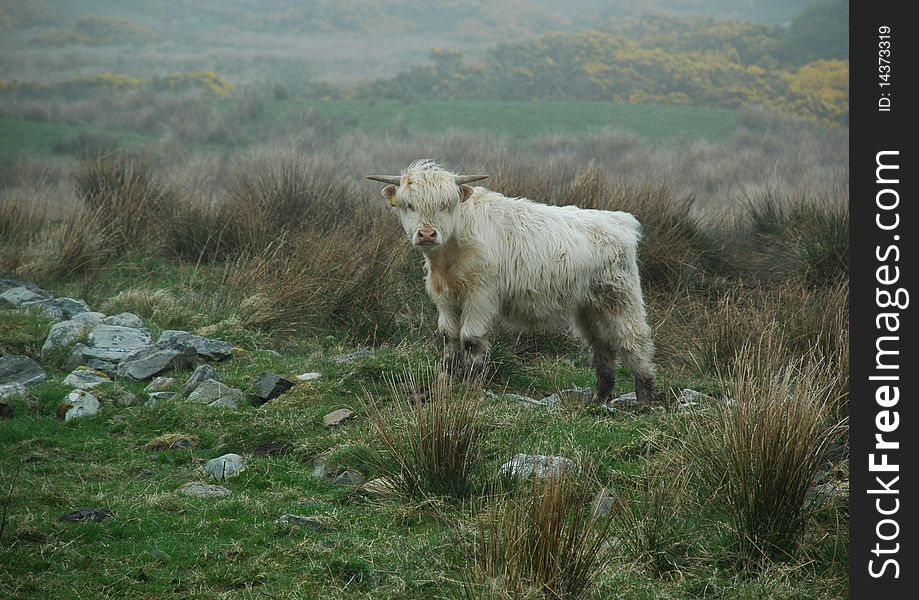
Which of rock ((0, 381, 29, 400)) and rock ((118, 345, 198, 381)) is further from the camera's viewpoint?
rock ((118, 345, 198, 381))

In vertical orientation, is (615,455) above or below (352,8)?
below

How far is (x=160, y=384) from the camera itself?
731cm

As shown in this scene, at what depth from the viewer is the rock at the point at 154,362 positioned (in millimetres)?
7613

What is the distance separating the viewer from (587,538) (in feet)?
12.9

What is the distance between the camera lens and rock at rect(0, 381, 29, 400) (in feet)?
22.1

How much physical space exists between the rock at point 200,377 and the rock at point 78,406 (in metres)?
0.67

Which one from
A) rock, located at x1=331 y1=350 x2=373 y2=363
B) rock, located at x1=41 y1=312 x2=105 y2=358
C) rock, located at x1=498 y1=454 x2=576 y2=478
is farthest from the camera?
rock, located at x1=41 y1=312 x2=105 y2=358

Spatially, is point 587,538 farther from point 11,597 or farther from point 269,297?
point 269,297

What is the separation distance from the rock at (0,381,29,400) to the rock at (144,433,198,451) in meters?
1.34

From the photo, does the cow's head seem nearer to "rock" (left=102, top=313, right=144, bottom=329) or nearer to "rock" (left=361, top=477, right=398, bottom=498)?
"rock" (left=361, top=477, right=398, bottom=498)

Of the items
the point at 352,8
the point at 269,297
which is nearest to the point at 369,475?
the point at 269,297

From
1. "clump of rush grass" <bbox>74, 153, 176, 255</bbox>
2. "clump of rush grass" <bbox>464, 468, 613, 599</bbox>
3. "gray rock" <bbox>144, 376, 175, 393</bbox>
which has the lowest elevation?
"gray rock" <bbox>144, 376, 175, 393</bbox>

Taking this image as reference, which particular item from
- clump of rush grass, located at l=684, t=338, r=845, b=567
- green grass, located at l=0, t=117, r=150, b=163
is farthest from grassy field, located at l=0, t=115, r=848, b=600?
green grass, located at l=0, t=117, r=150, b=163

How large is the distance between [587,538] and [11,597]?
224 centimetres
